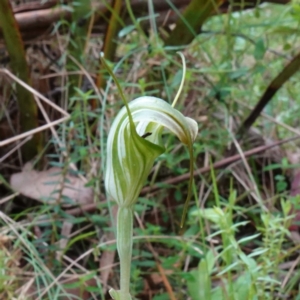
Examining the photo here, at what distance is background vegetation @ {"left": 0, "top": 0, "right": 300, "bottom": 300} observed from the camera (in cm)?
78

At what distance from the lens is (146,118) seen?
0.38m

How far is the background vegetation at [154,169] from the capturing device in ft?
2.56

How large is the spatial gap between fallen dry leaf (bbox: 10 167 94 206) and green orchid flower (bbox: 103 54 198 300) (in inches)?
18.5

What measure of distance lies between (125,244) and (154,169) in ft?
1.75

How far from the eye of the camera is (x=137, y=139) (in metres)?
0.38

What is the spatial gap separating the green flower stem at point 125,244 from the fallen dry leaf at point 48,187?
47 cm

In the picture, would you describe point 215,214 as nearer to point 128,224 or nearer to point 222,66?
point 128,224

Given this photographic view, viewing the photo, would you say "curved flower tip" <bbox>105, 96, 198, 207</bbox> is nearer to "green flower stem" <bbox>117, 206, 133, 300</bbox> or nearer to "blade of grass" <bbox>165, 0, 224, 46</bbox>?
"green flower stem" <bbox>117, 206, 133, 300</bbox>

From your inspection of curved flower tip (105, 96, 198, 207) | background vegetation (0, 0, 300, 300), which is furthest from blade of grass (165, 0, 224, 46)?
curved flower tip (105, 96, 198, 207)

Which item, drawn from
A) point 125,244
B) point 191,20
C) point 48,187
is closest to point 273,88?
point 191,20

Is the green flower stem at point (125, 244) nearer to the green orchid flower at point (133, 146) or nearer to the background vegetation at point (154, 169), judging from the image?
the green orchid flower at point (133, 146)

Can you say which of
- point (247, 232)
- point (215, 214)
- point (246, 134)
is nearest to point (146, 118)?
point (215, 214)

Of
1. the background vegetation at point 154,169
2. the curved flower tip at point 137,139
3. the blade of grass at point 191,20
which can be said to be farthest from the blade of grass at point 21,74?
the curved flower tip at point 137,139

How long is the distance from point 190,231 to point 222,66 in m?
0.40
